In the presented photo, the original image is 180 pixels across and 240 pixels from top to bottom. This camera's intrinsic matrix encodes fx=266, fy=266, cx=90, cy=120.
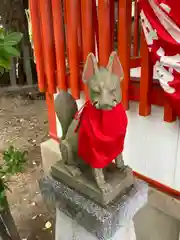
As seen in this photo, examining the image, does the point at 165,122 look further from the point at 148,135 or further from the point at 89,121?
the point at 89,121

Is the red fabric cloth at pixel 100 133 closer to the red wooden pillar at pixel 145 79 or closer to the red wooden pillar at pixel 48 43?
the red wooden pillar at pixel 145 79

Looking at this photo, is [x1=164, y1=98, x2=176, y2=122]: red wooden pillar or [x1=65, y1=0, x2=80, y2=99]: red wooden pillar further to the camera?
[x1=65, y1=0, x2=80, y2=99]: red wooden pillar

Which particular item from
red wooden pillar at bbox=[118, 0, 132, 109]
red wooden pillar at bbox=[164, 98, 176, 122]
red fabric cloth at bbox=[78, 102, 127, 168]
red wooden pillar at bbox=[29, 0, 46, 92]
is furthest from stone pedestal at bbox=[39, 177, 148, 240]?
red wooden pillar at bbox=[29, 0, 46, 92]

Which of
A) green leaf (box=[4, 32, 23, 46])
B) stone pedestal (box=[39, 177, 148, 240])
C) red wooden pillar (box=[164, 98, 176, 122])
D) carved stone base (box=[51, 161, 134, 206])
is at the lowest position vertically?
stone pedestal (box=[39, 177, 148, 240])

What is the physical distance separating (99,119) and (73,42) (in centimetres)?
57

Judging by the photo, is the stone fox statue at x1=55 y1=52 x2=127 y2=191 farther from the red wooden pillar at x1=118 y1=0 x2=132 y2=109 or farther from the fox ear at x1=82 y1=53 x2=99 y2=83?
the red wooden pillar at x1=118 y1=0 x2=132 y2=109

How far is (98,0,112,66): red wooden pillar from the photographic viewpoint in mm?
972

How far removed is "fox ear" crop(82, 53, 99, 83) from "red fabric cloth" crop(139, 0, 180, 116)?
28 cm

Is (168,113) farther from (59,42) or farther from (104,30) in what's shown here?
(59,42)

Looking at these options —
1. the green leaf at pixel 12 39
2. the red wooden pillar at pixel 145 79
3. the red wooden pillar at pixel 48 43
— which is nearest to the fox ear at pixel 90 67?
the green leaf at pixel 12 39

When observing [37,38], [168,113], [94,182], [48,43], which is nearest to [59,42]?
[48,43]

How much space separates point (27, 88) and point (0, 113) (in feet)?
2.59

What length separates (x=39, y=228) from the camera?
58.1 inches

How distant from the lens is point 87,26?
1.06 metres
